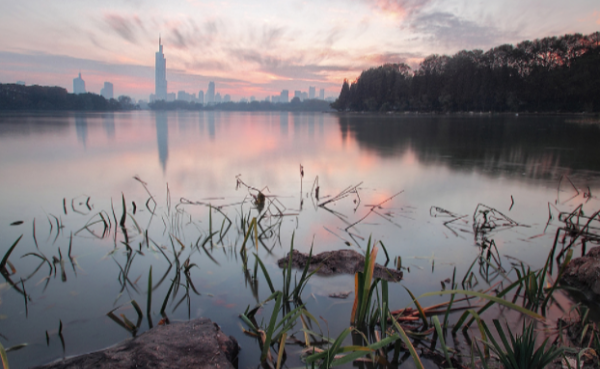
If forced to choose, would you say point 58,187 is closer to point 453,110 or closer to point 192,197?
point 192,197

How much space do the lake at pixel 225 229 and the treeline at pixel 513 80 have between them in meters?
44.7

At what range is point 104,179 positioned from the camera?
223 inches

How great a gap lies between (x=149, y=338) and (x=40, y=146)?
10.2 metres

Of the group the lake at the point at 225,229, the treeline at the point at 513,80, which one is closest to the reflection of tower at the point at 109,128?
the lake at the point at 225,229

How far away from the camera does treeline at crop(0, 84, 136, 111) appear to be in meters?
41.3

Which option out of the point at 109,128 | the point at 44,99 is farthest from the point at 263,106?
the point at 109,128

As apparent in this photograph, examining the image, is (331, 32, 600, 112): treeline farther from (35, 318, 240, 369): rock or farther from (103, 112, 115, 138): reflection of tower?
(35, 318, 240, 369): rock

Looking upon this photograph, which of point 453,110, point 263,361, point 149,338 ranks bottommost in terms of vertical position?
point 263,361

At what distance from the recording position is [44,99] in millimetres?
46688

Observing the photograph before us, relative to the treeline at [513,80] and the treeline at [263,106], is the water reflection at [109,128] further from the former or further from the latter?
the treeline at [263,106]

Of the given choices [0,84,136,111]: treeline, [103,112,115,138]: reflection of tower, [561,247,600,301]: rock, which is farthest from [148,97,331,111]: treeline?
[561,247,600,301]: rock

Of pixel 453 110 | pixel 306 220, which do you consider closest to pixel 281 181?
pixel 306 220

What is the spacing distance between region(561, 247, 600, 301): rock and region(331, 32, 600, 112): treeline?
4855 centimetres

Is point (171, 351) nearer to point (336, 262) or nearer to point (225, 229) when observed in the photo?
point (336, 262)
